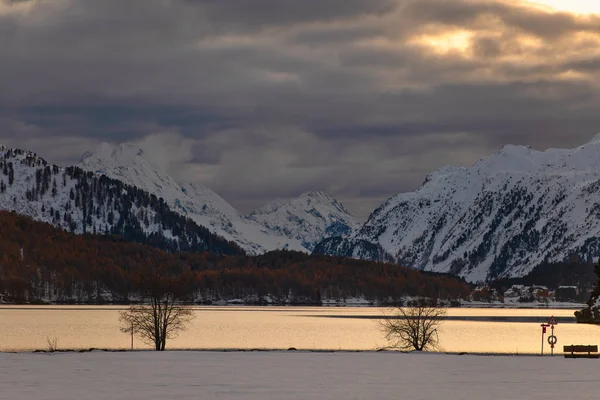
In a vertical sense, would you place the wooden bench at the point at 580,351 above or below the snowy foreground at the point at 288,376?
above

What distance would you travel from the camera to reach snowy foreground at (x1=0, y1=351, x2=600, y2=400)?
5203 centimetres

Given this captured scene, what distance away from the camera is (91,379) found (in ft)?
190

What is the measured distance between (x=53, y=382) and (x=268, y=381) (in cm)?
1173

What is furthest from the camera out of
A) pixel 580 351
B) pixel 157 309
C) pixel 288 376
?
pixel 157 309

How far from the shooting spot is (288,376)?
6028 cm

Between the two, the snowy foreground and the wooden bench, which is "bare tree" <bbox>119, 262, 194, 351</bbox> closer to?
the snowy foreground

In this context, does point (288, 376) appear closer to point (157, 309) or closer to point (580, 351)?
point (580, 351)

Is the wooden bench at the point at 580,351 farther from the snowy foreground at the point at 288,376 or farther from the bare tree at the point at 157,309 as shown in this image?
the bare tree at the point at 157,309

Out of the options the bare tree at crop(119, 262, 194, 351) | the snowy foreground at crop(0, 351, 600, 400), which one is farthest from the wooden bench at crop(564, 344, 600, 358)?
the bare tree at crop(119, 262, 194, 351)

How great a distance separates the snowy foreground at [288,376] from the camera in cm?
5203

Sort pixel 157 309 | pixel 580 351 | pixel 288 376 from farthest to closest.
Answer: pixel 157 309 < pixel 580 351 < pixel 288 376

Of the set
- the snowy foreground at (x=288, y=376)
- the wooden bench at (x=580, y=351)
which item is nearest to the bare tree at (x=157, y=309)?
the snowy foreground at (x=288, y=376)

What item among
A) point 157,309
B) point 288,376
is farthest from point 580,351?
point 157,309

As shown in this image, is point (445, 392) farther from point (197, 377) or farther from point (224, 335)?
point (224, 335)
